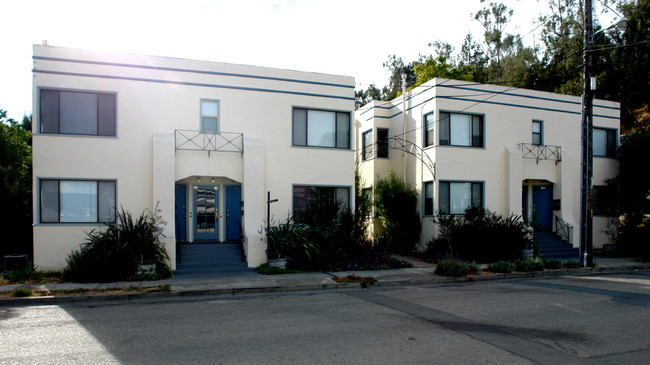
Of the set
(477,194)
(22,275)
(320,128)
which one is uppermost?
(320,128)

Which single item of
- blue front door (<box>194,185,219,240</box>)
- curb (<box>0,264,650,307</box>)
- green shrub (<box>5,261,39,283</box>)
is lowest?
curb (<box>0,264,650,307</box>)

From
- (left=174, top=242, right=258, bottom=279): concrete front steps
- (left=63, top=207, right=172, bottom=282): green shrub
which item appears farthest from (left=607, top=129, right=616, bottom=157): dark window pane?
(left=63, top=207, right=172, bottom=282): green shrub

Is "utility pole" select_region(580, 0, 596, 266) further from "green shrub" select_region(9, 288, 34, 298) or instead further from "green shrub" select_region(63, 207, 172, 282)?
"green shrub" select_region(9, 288, 34, 298)

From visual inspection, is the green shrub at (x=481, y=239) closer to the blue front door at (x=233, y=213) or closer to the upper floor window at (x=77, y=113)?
the blue front door at (x=233, y=213)

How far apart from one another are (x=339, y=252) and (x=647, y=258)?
1313 centimetres

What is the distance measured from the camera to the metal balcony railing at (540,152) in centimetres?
2078

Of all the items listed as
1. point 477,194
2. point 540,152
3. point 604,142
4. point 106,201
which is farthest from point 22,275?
point 604,142

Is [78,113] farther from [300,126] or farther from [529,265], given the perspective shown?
[529,265]

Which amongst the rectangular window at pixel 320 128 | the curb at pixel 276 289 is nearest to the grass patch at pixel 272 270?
the curb at pixel 276 289

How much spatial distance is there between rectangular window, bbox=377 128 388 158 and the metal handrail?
830cm

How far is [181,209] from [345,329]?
10795 mm

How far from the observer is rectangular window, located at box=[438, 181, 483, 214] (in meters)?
19.4

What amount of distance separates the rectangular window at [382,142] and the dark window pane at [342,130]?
15.6 ft

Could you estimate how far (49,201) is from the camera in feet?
48.8
